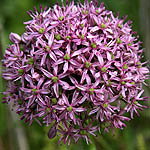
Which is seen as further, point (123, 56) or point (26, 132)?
point (26, 132)

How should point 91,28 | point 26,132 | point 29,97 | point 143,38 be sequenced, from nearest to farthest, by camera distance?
point 29,97 < point 91,28 < point 143,38 < point 26,132

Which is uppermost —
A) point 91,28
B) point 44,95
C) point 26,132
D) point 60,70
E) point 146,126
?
point 91,28

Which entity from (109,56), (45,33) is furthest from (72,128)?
(45,33)

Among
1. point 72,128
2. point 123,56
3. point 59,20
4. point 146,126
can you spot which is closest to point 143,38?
point 146,126

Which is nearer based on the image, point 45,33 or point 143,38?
point 45,33

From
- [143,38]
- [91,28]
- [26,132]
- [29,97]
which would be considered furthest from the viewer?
[26,132]

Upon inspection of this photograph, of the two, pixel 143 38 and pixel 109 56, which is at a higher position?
pixel 143 38

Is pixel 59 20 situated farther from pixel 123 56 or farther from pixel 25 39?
pixel 123 56
